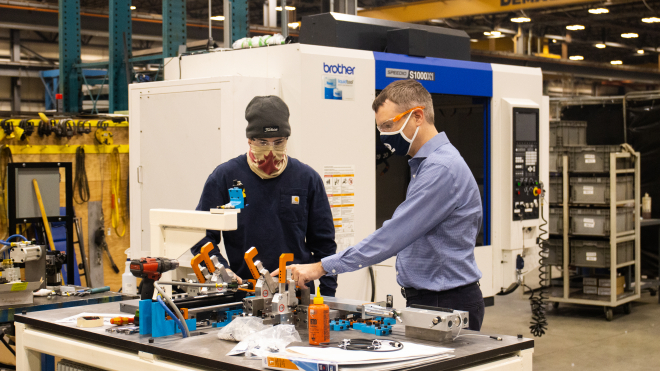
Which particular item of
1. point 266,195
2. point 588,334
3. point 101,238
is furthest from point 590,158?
point 266,195

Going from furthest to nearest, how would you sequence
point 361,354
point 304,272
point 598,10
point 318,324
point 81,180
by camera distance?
point 598,10 → point 81,180 → point 304,272 → point 318,324 → point 361,354

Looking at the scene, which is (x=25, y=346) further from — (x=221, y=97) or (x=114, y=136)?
(x=114, y=136)

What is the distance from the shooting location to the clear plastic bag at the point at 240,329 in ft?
5.87

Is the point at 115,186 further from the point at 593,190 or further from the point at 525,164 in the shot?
the point at 593,190

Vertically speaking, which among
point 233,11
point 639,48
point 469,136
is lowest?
point 469,136

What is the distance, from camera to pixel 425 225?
2.01 meters

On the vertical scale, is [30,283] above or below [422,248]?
below

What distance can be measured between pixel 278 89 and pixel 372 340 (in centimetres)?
153

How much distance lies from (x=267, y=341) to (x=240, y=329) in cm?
10

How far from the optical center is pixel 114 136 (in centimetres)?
539

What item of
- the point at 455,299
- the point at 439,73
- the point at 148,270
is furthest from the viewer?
the point at 439,73

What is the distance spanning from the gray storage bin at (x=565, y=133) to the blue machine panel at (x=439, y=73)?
265cm

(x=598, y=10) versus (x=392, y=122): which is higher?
(x=598, y=10)

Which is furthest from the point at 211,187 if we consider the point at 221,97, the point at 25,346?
the point at 25,346
